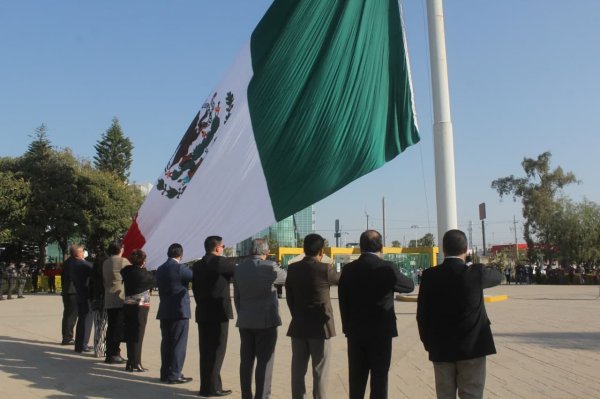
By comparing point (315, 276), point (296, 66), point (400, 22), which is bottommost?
point (315, 276)

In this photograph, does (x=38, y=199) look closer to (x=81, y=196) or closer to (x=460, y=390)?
(x=81, y=196)

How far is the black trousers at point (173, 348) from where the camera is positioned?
284 inches

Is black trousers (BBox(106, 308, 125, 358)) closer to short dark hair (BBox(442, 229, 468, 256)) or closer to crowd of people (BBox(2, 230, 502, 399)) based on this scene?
crowd of people (BBox(2, 230, 502, 399))

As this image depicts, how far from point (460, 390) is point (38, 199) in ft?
102

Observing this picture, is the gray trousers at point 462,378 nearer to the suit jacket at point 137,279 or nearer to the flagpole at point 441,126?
the suit jacket at point 137,279

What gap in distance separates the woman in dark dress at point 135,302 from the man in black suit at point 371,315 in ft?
12.4

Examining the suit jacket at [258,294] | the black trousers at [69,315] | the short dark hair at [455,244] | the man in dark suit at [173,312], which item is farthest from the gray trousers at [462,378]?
the black trousers at [69,315]

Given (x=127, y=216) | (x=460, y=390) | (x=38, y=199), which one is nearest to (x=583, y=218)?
(x=127, y=216)

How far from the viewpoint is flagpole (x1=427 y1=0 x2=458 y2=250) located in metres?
10.8

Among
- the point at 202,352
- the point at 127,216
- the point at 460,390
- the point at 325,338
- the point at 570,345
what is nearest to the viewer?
the point at 460,390

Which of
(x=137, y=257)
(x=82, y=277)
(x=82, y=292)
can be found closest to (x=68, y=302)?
(x=82, y=292)

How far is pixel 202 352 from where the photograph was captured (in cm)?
663

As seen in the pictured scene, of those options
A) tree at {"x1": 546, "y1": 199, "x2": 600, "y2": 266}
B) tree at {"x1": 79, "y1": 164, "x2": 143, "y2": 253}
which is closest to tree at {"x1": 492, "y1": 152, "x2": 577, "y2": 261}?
tree at {"x1": 546, "y1": 199, "x2": 600, "y2": 266}

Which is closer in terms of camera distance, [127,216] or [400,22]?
[400,22]
